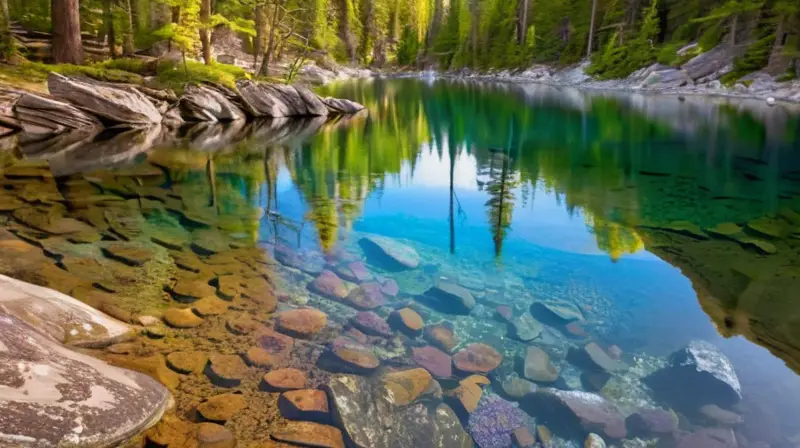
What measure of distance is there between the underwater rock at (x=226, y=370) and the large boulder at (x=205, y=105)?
2055 centimetres

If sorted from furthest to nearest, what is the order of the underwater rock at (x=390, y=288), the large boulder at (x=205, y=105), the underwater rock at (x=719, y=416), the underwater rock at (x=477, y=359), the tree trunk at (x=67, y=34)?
the large boulder at (x=205, y=105) < the tree trunk at (x=67, y=34) < the underwater rock at (x=390, y=288) < the underwater rock at (x=477, y=359) < the underwater rock at (x=719, y=416)

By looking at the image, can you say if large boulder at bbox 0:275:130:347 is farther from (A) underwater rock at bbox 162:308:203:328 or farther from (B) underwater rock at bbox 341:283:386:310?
(B) underwater rock at bbox 341:283:386:310

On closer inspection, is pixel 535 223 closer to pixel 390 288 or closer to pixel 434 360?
pixel 390 288

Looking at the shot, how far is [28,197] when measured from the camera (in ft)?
30.6

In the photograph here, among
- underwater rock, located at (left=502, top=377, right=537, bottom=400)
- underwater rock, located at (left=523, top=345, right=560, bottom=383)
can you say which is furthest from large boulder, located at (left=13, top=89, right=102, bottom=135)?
underwater rock, located at (left=502, top=377, right=537, bottom=400)

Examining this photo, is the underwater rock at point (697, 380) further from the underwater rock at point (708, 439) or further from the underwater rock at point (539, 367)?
the underwater rock at point (539, 367)

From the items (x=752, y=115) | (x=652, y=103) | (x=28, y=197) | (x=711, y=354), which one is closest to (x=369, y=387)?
(x=711, y=354)

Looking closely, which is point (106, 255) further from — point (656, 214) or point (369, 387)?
point (656, 214)

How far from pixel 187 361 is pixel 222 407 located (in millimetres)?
765

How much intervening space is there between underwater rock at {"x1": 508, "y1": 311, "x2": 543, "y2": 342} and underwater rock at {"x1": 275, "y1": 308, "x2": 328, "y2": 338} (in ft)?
6.42

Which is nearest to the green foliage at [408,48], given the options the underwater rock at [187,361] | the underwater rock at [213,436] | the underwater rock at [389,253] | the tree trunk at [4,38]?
the tree trunk at [4,38]

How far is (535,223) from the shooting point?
931cm

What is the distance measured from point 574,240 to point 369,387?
5.21 m

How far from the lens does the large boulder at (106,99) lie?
17.8 meters
